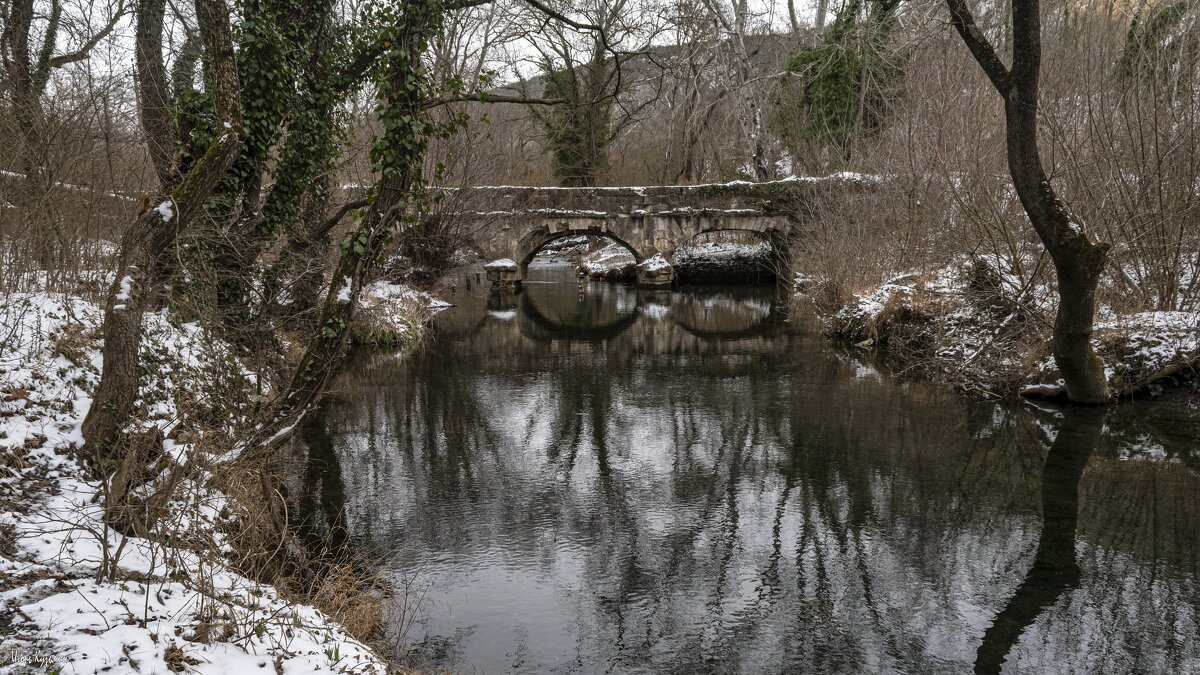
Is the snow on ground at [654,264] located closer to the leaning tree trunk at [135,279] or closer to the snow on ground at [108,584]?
the snow on ground at [108,584]

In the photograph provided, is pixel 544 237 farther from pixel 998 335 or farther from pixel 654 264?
pixel 998 335

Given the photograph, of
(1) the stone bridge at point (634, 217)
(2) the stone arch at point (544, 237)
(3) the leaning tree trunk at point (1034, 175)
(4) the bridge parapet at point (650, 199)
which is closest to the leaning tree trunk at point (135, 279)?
(3) the leaning tree trunk at point (1034, 175)

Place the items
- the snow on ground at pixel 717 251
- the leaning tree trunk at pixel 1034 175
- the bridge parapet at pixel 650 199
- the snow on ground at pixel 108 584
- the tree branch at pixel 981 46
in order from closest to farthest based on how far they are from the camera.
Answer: the snow on ground at pixel 108 584
the tree branch at pixel 981 46
the leaning tree trunk at pixel 1034 175
the bridge parapet at pixel 650 199
the snow on ground at pixel 717 251

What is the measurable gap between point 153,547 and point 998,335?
36.7ft

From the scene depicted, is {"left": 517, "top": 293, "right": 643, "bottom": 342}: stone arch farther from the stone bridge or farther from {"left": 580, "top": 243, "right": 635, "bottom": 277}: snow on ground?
{"left": 580, "top": 243, "right": 635, "bottom": 277}: snow on ground

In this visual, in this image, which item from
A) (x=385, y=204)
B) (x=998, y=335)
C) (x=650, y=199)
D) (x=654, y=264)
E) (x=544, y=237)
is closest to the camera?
(x=385, y=204)

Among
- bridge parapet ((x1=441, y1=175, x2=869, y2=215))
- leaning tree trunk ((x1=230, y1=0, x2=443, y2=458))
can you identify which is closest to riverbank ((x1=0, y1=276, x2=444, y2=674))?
leaning tree trunk ((x1=230, y1=0, x2=443, y2=458))

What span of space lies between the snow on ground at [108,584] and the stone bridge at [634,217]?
17526 millimetres

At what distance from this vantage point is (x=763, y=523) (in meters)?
7.60

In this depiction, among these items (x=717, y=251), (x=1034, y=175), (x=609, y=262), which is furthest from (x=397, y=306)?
(x=717, y=251)

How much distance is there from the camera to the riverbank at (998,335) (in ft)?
35.5

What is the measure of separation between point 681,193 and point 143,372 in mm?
20330

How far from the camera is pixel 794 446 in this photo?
9.86m

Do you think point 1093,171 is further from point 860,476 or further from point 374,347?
point 374,347
